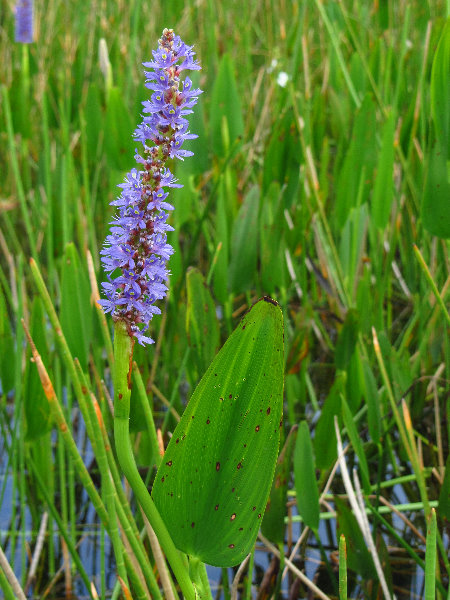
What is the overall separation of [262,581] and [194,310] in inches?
18.8

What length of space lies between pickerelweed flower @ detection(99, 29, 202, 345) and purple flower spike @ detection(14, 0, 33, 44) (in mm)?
1242

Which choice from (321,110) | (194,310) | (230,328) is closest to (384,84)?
(321,110)

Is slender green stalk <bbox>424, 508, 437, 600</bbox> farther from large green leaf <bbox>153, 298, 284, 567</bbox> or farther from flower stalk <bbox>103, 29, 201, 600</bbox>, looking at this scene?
flower stalk <bbox>103, 29, 201, 600</bbox>

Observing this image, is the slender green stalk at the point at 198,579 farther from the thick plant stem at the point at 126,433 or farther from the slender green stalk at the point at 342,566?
the slender green stalk at the point at 342,566

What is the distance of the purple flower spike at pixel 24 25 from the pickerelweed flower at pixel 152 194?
1.24 meters

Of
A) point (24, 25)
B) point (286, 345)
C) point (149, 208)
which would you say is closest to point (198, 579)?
point (149, 208)

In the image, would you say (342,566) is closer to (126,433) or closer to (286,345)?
(126,433)

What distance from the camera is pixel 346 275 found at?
1.56 m

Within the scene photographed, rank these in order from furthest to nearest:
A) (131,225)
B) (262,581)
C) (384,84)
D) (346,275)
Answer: (384,84)
(346,275)
(262,581)
(131,225)

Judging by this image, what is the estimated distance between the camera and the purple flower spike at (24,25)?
164 centimetres

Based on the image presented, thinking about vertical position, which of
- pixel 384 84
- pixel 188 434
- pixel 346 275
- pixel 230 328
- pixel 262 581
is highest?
pixel 384 84

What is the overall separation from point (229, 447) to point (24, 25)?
4.55 feet

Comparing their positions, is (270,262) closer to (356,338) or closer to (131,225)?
(356,338)

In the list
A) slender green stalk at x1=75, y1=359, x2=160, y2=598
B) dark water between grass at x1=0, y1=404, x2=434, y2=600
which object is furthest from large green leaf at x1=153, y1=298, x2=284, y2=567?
dark water between grass at x1=0, y1=404, x2=434, y2=600
